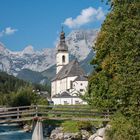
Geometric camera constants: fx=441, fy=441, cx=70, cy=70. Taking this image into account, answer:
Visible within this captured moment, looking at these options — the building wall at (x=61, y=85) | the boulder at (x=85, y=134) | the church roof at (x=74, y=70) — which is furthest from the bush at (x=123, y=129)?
the building wall at (x=61, y=85)

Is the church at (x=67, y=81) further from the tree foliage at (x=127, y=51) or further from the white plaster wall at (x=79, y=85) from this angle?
the tree foliage at (x=127, y=51)

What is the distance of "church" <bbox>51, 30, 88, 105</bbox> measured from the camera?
124 m

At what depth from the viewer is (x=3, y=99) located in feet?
465

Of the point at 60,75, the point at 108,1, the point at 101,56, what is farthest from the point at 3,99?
the point at 108,1

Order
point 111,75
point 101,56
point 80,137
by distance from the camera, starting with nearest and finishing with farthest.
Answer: point 111,75, point 101,56, point 80,137

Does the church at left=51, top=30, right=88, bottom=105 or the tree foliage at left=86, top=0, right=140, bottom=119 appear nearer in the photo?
the tree foliage at left=86, top=0, right=140, bottom=119

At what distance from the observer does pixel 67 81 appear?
137 metres

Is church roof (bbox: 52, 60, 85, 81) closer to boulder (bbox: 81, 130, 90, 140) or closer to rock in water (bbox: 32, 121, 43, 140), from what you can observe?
boulder (bbox: 81, 130, 90, 140)

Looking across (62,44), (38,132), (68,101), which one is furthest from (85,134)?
(62,44)

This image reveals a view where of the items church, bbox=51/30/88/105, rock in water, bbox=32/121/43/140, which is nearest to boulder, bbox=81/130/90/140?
rock in water, bbox=32/121/43/140

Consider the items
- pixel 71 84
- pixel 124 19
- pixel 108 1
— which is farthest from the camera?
pixel 71 84

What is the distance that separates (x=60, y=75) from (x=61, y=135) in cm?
9174

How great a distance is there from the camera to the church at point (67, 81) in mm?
124000

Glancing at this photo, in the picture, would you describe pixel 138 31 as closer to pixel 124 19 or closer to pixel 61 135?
pixel 124 19
